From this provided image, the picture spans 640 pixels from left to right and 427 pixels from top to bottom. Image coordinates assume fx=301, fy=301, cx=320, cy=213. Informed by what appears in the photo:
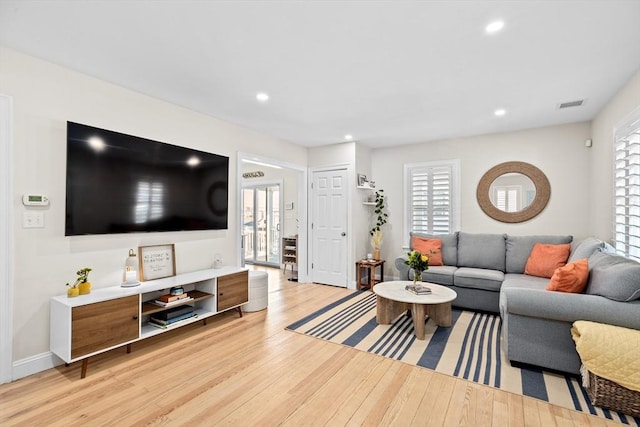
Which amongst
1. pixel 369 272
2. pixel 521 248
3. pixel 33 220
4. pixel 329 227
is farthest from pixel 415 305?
pixel 33 220

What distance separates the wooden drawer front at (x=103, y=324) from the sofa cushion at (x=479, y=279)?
12.0ft

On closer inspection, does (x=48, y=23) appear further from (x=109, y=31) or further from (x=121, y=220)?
(x=121, y=220)

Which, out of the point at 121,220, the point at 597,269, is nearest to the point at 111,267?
the point at 121,220

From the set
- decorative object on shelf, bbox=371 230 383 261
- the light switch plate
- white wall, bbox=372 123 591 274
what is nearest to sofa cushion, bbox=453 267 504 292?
white wall, bbox=372 123 591 274

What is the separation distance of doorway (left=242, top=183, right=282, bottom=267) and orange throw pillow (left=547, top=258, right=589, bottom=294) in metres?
5.39

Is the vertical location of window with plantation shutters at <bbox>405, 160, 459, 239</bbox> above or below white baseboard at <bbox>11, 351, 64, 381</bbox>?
above

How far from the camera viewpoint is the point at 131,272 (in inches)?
110

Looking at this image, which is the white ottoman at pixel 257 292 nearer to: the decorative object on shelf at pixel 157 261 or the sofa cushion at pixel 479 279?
the decorative object on shelf at pixel 157 261

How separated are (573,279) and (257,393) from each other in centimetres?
260

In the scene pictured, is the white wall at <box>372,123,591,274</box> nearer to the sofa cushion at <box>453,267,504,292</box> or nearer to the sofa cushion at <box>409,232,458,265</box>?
the sofa cushion at <box>409,232,458,265</box>

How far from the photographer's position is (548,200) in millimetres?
4285

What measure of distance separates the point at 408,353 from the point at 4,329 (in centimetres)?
321

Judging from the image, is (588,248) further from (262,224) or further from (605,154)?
(262,224)

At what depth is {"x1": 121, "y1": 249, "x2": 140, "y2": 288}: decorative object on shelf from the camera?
279cm
